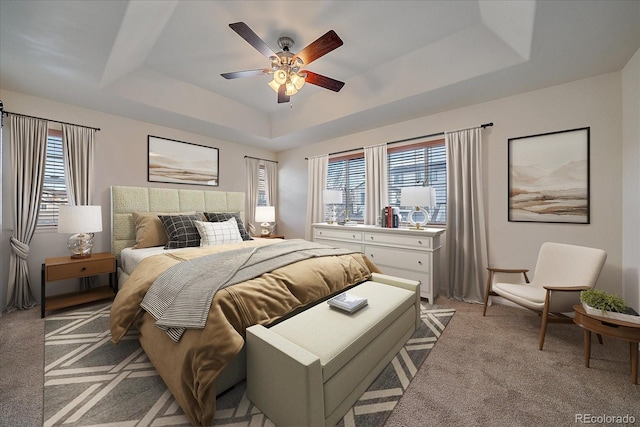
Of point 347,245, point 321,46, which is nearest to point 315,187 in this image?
point 347,245

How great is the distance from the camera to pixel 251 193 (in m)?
5.00

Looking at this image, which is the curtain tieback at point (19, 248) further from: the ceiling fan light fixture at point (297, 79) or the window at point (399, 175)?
the window at point (399, 175)

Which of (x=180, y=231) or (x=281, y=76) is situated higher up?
→ (x=281, y=76)

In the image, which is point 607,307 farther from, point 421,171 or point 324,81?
point 324,81

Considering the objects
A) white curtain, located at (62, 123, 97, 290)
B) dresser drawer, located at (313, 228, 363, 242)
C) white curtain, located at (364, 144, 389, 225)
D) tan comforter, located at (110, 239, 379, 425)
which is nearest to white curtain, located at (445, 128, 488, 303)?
white curtain, located at (364, 144, 389, 225)

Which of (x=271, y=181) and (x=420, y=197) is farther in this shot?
(x=271, y=181)

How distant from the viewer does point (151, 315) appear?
5.73 ft

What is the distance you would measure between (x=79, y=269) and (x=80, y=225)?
504 mm

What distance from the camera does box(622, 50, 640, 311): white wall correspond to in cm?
215

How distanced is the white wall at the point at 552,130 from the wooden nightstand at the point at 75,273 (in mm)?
4277

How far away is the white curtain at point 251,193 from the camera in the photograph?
4929 mm

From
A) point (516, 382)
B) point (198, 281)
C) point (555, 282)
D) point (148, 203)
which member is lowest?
point (516, 382)

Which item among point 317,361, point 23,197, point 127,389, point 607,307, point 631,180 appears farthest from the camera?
point 23,197

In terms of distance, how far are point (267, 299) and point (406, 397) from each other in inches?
42.2
